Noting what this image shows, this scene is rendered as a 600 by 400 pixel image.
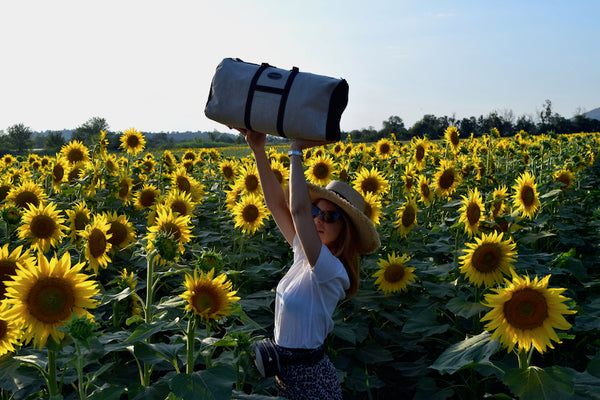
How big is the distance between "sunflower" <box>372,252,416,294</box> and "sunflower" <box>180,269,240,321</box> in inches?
87.3

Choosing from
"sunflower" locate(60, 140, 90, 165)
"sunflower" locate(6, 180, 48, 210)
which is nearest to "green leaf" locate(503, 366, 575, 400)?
"sunflower" locate(6, 180, 48, 210)

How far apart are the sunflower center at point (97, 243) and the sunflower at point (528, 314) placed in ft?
8.05

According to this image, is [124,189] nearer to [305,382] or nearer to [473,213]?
[473,213]

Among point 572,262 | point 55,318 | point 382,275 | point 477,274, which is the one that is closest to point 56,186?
point 382,275

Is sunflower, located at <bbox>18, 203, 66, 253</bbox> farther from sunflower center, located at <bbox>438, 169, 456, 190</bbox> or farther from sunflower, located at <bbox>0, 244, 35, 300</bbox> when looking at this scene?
sunflower center, located at <bbox>438, 169, 456, 190</bbox>

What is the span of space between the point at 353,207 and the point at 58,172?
497 cm

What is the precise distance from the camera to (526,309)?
2492mm

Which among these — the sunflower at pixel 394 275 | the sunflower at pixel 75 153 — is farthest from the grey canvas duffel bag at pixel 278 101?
the sunflower at pixel 75 153

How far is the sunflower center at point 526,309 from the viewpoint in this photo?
2467 millimetres

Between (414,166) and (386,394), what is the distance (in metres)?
4.01

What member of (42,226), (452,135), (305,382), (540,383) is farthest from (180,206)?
(452,135)

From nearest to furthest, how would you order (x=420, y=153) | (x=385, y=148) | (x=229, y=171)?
(x=229, y=171)
(x=420, y=153)
(x=385, y=148)

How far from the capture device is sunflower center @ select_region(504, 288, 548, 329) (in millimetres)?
2467

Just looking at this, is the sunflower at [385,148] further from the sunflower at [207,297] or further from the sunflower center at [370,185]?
the sunflower at [207,297]
